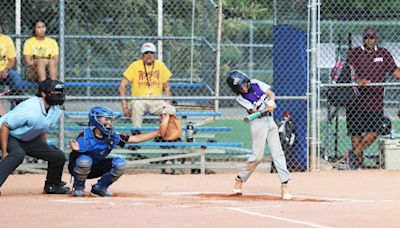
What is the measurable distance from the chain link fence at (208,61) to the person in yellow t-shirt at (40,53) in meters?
0.32

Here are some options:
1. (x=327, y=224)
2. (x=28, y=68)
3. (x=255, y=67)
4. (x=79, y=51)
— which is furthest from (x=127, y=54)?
(x=327, y=224)

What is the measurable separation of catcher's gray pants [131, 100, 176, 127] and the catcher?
3.47 metres

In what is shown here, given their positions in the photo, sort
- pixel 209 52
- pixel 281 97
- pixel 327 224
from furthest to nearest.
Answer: pixel 209 52 → pixel 281 97 → pixel 327 224

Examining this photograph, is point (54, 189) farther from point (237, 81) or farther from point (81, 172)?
point (237, 81)

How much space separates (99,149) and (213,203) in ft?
5.69

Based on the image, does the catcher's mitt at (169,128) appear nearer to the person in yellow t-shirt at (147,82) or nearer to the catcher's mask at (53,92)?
the catcher's mask at (53,92)

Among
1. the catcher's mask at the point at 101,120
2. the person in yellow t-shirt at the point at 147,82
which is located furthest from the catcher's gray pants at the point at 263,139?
the person in yellow t-shirt at the point at 147,82

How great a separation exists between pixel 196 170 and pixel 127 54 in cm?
535

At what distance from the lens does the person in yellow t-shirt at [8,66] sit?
16.9 metres

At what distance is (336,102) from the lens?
708 inches

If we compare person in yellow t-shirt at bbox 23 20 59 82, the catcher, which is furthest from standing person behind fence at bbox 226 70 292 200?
person in yellow t-shirt at bbox 23 20 59 82

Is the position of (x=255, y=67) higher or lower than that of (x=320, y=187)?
higher

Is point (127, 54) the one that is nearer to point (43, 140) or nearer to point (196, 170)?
point (196, 170)

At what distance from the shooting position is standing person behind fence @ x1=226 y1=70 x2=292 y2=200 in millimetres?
13461
